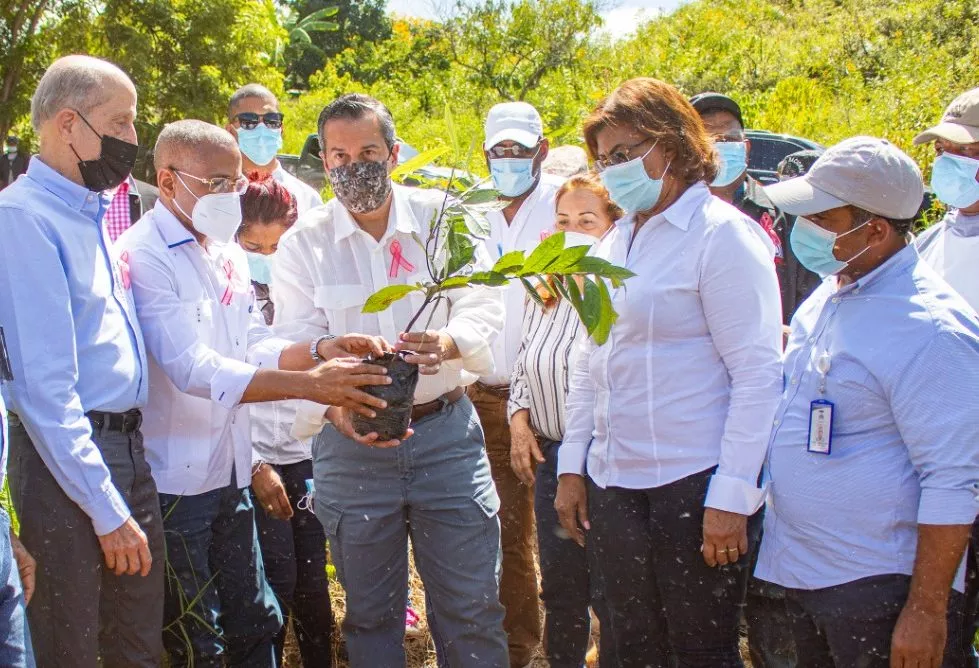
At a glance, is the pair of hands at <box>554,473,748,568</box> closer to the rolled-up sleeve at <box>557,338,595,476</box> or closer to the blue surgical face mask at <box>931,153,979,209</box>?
the rolled-up sleeve at <box>557,338,595,476</box>

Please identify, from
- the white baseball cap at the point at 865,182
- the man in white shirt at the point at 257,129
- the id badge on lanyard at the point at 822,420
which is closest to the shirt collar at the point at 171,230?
the man in white shirt at the point at 257,129

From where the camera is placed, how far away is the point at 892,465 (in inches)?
95.7

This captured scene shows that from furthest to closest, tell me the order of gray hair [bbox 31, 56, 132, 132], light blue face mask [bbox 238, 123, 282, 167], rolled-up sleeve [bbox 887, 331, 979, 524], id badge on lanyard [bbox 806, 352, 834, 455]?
light blue face mask [bbox 238, 123, 282, 167], gray hair [bbox 31, 56, 132, 132], id badge on lanyard [bbox 806, 352, 834, 455], rolled-up sleeve [bbox 887, 331, 979, 524]

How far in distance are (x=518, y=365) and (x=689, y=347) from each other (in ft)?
3.85

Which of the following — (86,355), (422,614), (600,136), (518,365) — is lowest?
(422,614)

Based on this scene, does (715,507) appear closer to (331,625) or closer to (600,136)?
(600,136)

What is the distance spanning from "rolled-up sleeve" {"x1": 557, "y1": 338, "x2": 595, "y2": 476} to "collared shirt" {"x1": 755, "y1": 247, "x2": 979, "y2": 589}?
2.37 feet

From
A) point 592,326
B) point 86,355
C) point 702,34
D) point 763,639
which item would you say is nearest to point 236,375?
point 86,355

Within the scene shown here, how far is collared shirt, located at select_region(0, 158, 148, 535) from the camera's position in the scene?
8.55ft

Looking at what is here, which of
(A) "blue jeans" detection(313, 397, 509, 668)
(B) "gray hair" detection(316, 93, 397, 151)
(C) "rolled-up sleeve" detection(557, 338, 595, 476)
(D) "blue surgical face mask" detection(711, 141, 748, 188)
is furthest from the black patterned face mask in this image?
(D) "blue surgical face mask" detection(711, 141, 748, 188)

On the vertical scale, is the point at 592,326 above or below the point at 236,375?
above

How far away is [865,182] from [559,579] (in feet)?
6.14

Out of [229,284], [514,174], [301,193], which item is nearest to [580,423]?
[229,284]

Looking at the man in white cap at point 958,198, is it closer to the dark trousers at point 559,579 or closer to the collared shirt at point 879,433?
the collared shirt at point 879,433
